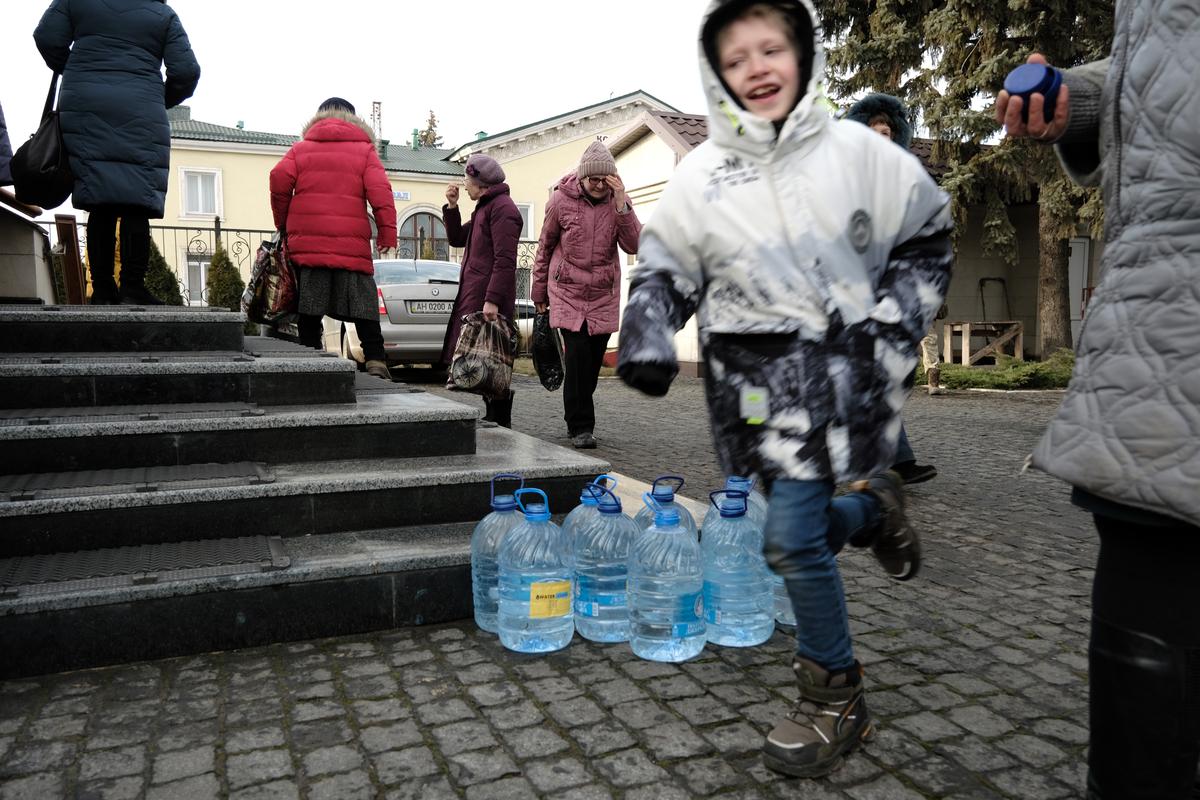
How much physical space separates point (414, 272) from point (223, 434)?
9945 millimetres

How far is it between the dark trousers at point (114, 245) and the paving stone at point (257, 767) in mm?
4487

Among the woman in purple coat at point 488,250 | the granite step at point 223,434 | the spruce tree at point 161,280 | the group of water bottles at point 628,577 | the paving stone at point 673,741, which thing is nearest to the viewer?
the paving stone at point 673,741

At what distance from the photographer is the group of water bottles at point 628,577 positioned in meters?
3.28

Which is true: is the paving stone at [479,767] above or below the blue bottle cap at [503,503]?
below

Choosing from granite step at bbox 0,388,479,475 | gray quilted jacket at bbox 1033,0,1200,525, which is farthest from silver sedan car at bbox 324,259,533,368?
gray quilted jacket at bbox 1033,0,1200,525

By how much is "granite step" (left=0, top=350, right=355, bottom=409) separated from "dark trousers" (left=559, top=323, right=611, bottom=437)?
238 cm

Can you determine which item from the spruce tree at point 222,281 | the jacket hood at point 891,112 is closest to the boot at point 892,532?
the jacket hood at point 891,112

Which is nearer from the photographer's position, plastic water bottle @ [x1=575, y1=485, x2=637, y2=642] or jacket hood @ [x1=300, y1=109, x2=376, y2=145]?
plastic water bottle @ [x1=575, y1=485, x2=637, y2=642]

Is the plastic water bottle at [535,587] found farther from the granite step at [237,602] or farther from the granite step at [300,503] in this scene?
the granite step at [300,503]

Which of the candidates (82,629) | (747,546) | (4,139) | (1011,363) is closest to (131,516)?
(82,629)

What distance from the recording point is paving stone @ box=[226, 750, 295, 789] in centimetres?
242

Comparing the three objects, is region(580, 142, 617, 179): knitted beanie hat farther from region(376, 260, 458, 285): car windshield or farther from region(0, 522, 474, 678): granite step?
region(376, 260, 458, 285): car windshield

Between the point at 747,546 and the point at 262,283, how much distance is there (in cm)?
437

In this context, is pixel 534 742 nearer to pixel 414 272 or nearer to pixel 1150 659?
pixel 1150 659
